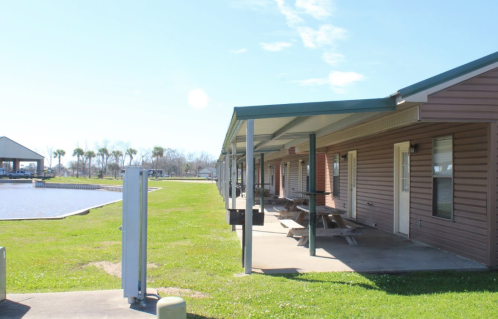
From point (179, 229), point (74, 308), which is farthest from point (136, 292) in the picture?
point (179, 229)

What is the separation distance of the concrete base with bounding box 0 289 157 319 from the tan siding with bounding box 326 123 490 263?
15.5 feet

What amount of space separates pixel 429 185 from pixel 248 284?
4.13 m

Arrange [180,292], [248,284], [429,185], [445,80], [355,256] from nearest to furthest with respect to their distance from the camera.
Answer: [180,292], [248,284], [445,80], [355,256], [429,185]

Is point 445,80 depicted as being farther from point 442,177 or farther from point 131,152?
point 131,152

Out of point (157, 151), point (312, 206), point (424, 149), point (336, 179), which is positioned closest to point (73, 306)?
point (312, 206)

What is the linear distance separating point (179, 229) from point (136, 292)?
5.76 meters

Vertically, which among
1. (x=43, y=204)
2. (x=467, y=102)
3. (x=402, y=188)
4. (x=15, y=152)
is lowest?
(x=43, y=204)

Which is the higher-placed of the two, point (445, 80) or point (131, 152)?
point (131, 152)

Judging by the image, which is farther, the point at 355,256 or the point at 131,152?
the point at 131,152

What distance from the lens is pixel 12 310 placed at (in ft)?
13.8

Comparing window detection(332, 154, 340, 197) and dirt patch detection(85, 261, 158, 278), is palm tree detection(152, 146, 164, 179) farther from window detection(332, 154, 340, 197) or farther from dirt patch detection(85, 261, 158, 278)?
dirt patch detection(85, 261, 158, 278)

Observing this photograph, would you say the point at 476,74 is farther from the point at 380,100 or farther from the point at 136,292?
the point at 136,292

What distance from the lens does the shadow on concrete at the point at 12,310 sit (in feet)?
13.3

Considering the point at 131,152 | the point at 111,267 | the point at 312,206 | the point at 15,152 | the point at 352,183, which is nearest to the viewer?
the point at 111,267
